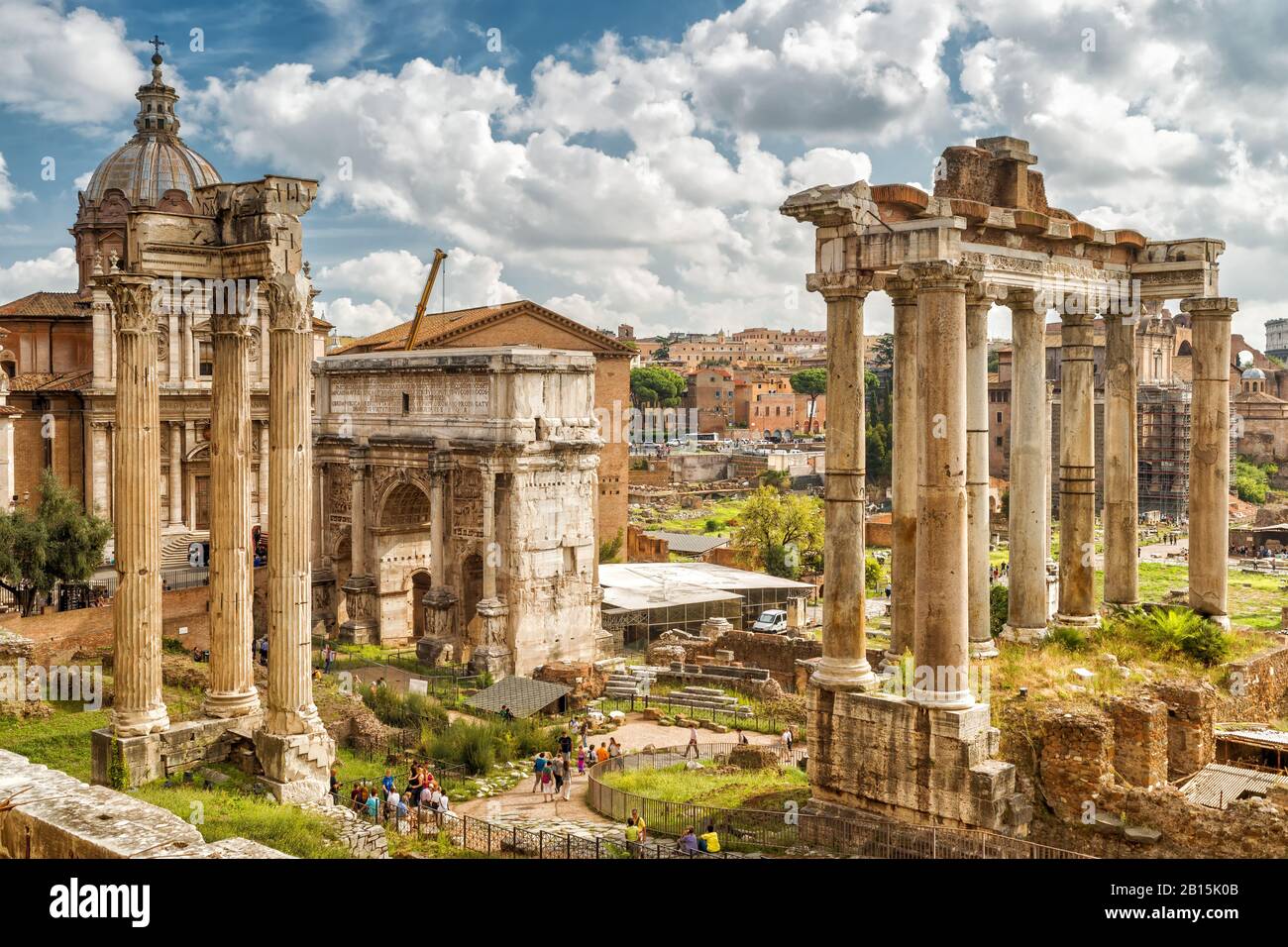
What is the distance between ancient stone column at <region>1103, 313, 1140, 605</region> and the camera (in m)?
17.9

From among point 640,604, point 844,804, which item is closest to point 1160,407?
point 640,604

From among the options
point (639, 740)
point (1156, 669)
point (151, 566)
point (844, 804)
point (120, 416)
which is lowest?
point (639, 740)

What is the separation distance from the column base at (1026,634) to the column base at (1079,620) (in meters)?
0.57

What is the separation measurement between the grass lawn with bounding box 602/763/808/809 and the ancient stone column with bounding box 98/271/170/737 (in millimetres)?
6972

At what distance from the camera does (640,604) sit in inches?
1459

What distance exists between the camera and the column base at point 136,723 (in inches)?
579

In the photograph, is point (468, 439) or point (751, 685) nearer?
point (751, 685)

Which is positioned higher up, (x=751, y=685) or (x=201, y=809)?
(x=201, y=809)

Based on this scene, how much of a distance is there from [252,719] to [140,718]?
1377 mm

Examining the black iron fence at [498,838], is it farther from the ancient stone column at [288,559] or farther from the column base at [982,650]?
the column base at [982,650]

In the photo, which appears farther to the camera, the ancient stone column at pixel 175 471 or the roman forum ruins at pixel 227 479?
the ancient stone column at pixel 175 471

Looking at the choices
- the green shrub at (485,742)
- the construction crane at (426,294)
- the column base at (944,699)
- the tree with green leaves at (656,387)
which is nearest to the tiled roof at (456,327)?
the construction crane at (426,294)

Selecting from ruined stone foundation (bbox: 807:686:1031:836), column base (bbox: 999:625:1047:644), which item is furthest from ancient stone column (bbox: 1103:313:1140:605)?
ruined stone foundation (bbox: 807:686:1031:836)
